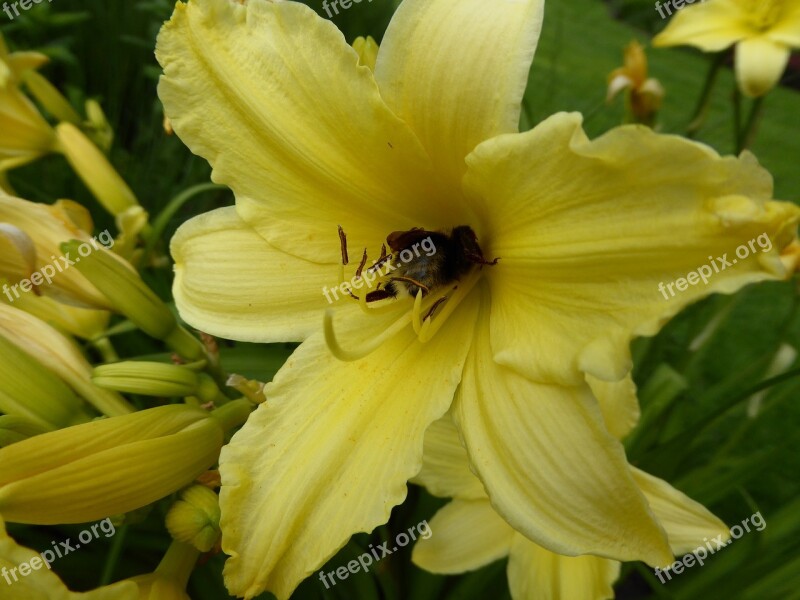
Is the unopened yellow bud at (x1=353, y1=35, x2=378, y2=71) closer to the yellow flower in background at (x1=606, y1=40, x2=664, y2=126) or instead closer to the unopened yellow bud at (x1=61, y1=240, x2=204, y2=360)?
the unopened yellow bud at (x1=61, y1=240, x2=204, y2=360)

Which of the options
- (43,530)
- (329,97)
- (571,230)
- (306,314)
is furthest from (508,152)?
(43,530)

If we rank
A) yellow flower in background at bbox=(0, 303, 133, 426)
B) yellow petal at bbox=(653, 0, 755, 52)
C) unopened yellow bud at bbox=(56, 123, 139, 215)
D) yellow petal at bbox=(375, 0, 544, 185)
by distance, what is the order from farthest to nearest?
yellow petal at bbox=(653, 0, 755, 52), unopened yellow bud at bbox=(56, 123, 139, 215), yellow flower in background at bbox=(0, 303, 133, 426), yellow petal at bbox=(375, 0, 544, 185)

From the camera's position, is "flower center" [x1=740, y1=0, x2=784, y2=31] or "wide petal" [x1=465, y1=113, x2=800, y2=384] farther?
"flower center" [x1=740, y1=0, x2=784, y2=31]

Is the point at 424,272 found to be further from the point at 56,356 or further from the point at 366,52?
the point at 56,356

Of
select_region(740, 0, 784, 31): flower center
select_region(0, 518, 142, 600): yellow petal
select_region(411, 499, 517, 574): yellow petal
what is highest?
select_region(0, 518, 142, 600): yellow petal

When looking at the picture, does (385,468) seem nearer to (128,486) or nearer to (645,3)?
(128,486)

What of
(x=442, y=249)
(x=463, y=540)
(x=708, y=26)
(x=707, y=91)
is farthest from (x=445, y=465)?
(x=708, y=26)

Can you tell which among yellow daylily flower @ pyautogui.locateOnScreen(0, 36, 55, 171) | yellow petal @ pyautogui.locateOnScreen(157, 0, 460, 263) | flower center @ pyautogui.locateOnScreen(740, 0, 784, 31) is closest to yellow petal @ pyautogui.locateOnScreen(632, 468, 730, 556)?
yellow petal @ pyautogui.locateOnScreen(157, 0, 460, 263)
